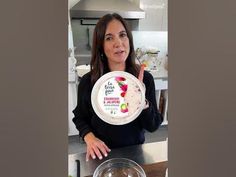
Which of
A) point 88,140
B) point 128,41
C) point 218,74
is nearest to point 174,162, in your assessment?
point 218,74

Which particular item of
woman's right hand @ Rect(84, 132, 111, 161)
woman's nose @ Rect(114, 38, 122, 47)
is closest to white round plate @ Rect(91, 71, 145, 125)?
woman's right hand @ Rect(84, 132, 111, 161)

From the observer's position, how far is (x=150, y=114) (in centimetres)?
95

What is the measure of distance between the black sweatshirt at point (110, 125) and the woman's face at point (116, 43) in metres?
0.12

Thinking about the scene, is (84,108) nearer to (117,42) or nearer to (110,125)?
(110,125)

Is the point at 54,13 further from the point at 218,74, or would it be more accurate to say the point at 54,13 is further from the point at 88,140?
the point at 88,140

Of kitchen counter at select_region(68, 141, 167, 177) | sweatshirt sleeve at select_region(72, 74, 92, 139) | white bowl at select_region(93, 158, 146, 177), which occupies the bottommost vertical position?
kitchen counter at select_region(68, 141, 167, 177)

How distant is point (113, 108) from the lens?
78 centimetres

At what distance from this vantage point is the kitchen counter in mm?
669

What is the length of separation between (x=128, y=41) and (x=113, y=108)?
0.34 metres

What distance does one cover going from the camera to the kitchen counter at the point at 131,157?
67cm

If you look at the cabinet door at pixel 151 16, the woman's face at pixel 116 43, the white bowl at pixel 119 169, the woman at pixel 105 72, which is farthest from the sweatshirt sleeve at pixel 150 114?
the cabinet door at pixel 151 16

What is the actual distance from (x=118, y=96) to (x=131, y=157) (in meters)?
0.19

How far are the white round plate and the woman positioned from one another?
0.47ft

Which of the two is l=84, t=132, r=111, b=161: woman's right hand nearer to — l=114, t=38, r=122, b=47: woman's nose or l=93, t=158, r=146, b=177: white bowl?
l=93, t=158, r=146, b=177: white bowl
